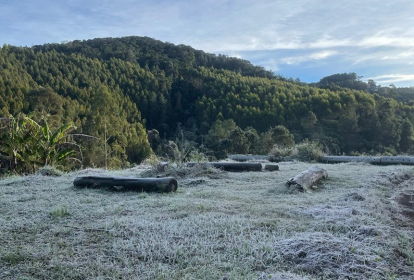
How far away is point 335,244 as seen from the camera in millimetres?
3104

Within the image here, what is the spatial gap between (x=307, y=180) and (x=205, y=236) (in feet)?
12.2

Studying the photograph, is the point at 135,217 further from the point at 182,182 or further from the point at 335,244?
the point at 182,182

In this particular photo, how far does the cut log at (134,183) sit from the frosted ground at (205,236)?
35 centimetres

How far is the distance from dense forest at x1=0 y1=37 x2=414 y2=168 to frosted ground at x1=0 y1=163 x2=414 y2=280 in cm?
1190

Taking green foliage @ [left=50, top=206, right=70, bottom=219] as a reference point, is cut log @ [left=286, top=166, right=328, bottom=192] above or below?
above

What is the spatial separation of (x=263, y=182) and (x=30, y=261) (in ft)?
17.8

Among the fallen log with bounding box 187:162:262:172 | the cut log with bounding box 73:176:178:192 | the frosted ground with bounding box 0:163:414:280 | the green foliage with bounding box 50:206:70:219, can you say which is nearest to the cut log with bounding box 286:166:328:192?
the frosted ground with bounding box 0:163:414:280

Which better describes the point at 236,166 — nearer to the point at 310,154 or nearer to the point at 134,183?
the point at 134,183

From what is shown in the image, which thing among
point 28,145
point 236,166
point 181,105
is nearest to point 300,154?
point 236,166

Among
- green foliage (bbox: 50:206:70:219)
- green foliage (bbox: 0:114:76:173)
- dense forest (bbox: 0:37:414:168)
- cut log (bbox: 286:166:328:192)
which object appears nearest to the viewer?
green foliage (bbox: 50:206:70:219)

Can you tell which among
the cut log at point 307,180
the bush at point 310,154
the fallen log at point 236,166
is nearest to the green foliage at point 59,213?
the cut log at point 307,180

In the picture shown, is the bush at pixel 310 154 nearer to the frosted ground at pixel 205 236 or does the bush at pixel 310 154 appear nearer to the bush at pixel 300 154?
the bush at pixel 300 154

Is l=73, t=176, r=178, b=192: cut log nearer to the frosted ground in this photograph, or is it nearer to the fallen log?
the frosted ground

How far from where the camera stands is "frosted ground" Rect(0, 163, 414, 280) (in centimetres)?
271
